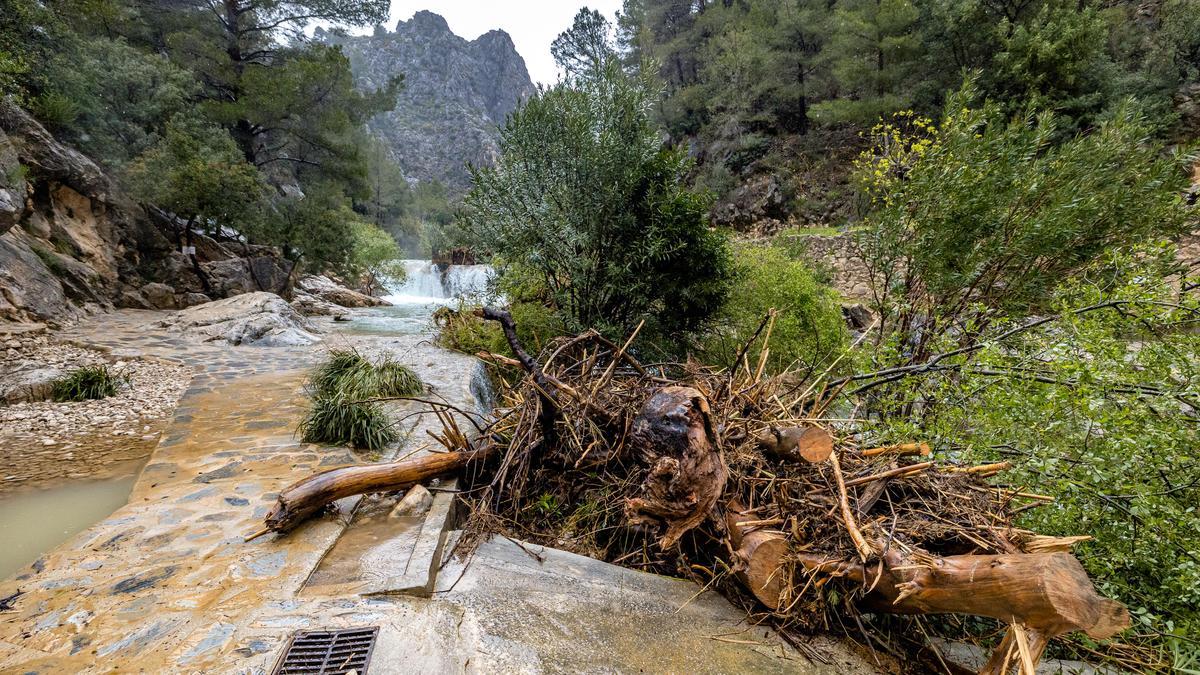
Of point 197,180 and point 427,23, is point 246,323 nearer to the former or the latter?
point 197,180

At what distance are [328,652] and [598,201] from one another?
6.03 m

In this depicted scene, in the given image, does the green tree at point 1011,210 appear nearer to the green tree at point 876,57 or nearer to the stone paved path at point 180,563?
the stone paved path at point 180,563

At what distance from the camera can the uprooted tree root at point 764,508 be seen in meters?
1.70

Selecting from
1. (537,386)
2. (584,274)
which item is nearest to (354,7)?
(584,274)

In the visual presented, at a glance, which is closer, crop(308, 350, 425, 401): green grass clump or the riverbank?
the riverbank

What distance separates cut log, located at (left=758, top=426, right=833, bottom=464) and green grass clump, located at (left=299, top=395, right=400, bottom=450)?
3342mm

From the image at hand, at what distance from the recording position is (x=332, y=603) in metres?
2.03

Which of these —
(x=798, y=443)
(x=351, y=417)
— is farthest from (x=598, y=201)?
(x=798, y=443)

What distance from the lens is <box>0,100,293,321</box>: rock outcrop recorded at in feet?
25.1

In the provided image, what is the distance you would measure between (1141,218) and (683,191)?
526cm

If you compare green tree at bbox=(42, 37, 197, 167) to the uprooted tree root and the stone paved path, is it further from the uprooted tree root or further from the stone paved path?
the uprooted tree root

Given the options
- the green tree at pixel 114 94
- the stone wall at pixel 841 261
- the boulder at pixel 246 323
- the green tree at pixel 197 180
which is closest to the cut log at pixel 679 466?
the boulder at pixel 246 323

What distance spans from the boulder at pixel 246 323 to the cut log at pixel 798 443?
373 inches

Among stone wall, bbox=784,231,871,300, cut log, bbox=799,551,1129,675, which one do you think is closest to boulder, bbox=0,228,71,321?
cut log, bbox=799,551,1129,675
